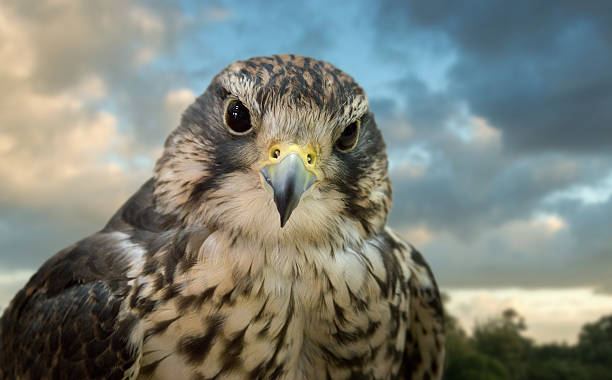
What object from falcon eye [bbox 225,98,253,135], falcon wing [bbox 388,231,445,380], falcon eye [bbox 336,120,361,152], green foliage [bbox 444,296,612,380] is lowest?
falcon wing [bbox 388,231,445,380]

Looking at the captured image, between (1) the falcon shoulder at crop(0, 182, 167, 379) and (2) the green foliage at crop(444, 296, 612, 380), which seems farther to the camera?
(2) the green foliage at crop(444, 296, 612, 380)

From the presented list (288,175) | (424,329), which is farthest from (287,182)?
(424,329)

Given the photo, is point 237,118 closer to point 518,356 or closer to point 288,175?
point 288,175

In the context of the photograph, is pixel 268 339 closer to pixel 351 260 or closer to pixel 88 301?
pixel 351 260

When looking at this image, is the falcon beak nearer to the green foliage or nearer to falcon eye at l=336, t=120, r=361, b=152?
falcon eye at l=336, t=120, r=361, b=152

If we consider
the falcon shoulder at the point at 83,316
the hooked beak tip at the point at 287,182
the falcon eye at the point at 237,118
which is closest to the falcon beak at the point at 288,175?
the hooked beak tip at the point at 287,182

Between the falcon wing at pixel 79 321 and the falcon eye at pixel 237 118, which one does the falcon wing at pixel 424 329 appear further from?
the falcon wing at pixel 79 321

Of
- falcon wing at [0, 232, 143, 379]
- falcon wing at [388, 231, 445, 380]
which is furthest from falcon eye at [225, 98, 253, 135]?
falcon wing at [388, 231, 445, 380]
